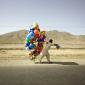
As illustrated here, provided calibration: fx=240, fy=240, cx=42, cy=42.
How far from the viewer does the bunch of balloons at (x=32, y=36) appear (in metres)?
15.8

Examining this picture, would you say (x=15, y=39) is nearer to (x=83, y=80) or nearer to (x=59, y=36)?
(x=59, y=36)

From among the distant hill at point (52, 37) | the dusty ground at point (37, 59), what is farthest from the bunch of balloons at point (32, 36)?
the distant hill at point (52, 37)

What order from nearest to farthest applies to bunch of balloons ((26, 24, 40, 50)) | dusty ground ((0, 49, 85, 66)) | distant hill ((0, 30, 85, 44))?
1. dusty ground ((0, 49, 85, 66))
2. bunch of balloons ((26, 24, 40, 50))
3. distant hill ((0, 30, 85, 44))

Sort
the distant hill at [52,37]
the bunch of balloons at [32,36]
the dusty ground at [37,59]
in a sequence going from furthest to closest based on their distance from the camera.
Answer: the distant hill at [52,37], the bunch of balloons at [32,36], the dusty ground at [37,59]

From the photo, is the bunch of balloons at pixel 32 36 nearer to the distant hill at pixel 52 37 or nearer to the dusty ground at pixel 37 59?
the dusty ground at pixel 37 59

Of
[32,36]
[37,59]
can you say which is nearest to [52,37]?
[37,59]

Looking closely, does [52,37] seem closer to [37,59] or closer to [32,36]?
[37,59]

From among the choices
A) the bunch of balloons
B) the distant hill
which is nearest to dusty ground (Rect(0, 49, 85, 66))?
the bunch of balloons

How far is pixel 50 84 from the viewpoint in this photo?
316 inches

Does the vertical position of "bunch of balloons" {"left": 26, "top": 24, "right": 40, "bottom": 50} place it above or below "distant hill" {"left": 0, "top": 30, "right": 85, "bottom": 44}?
above

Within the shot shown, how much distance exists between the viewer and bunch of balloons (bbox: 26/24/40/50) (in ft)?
51.7

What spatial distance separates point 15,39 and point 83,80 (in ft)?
380

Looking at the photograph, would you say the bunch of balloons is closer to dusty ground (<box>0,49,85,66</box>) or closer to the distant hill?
dusty ground (<box>0,49,85,66</box>)

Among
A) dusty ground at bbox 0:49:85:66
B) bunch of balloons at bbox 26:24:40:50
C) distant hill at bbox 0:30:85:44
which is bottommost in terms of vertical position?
distant hill at bbox 0:30:85:44
